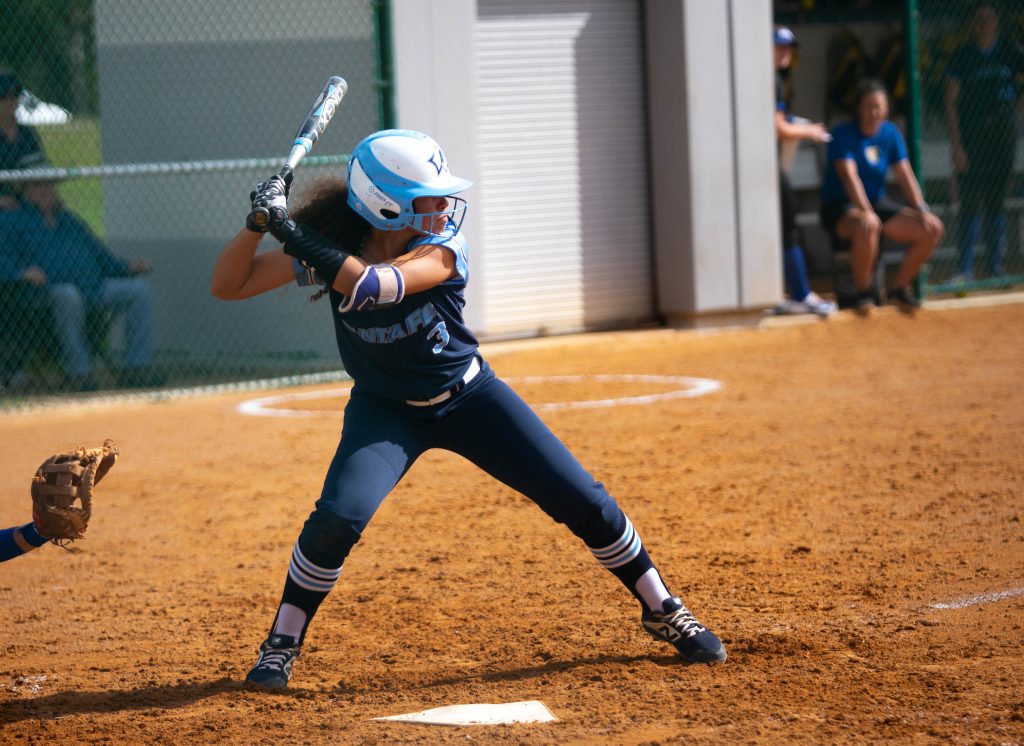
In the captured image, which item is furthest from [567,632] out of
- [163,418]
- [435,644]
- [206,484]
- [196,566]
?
[163,418]

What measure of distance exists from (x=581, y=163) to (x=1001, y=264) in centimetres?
474

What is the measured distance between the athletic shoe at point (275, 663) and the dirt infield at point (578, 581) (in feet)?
0.19

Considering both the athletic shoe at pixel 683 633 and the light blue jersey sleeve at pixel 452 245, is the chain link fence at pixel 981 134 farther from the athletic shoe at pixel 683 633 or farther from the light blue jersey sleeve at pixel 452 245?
the light blue jersey sleeve at pixel 452 245

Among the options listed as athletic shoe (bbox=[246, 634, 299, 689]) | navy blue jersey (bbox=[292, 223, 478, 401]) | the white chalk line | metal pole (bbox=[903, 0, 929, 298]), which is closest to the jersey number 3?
navy blue jersey (bbox=[292, 223, 478, 401])

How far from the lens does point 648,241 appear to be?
1259 centimetres

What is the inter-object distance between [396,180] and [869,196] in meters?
8.95

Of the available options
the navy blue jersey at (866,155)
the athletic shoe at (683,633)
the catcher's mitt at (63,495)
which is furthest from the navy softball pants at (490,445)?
the navy blue jersey at (866,155)

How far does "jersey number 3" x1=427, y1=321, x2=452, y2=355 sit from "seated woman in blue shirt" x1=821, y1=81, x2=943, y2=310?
27.4 ft

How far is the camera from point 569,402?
908 cm

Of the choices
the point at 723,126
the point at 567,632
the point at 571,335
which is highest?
the point at 723,126

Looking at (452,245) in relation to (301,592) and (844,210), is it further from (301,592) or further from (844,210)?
(844,210)

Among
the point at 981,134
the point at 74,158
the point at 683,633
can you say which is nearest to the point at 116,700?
the point at 683,633

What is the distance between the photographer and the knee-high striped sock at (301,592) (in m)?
4.07

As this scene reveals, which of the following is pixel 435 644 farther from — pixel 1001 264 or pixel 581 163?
pixel 1001 264
